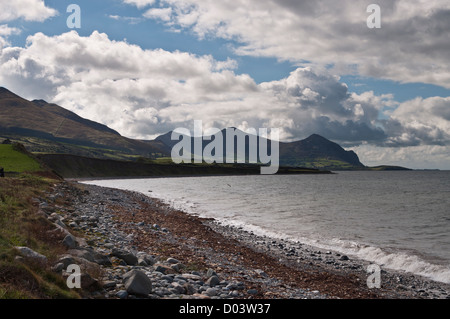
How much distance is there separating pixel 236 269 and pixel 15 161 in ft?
227

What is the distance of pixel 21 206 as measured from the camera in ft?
71.1

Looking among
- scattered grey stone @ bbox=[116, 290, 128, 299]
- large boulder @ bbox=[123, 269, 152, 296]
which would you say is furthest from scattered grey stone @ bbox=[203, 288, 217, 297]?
scattered grey stone @ bbox=[116, 290, 128, 299]

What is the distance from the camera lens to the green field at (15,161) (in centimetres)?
6198

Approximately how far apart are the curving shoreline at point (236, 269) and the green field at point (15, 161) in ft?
152

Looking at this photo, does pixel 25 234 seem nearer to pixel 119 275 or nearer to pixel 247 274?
pixel 119 275

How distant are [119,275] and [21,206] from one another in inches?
522

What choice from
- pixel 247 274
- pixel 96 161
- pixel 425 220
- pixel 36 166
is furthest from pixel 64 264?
pixel 96 161

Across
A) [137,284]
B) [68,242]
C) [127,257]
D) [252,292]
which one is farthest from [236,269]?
[68,242]

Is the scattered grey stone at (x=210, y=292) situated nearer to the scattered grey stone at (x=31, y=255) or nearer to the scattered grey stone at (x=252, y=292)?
the scattered grey stone at (x=252, y=292)

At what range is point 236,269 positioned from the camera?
17672 mm

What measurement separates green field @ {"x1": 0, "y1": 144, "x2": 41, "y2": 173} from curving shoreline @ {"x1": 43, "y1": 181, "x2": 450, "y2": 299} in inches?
1819

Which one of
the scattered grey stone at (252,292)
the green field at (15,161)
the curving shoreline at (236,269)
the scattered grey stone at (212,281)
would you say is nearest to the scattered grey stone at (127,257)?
the curving shoreline at (236,269)

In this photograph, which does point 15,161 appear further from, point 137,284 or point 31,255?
point 137,284

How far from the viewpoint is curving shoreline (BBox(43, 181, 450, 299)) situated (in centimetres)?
1309
